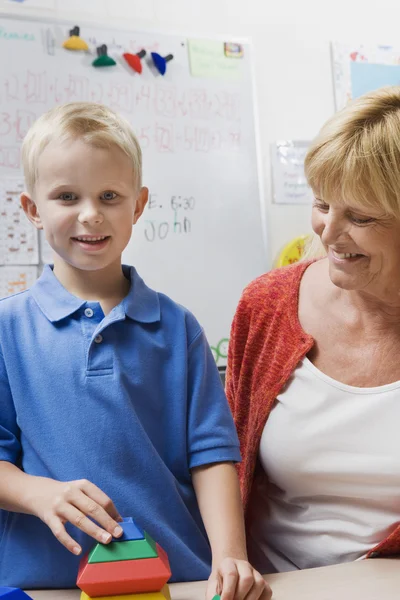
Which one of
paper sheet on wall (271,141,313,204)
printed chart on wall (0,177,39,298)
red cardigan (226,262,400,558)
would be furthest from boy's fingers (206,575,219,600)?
paper sheet on wall (271,141,313,204)

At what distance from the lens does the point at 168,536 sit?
90cm

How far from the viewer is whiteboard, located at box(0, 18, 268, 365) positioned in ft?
7.80

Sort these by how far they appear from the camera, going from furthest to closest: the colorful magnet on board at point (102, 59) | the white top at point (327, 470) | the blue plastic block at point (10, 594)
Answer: the colorful magnet on board at point (102, 59), the white top at point (327, 470), the blue plastic block at point (10, 594)

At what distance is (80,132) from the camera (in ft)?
3.06

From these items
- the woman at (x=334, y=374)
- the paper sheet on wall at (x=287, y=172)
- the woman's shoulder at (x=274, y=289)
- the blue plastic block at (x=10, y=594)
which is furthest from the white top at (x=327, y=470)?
the paper sheet on wall at (x=287, y=172)

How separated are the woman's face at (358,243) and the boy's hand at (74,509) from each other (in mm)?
512

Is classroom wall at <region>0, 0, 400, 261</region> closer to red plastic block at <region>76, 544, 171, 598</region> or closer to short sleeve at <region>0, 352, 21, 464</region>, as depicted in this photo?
short sleeve at <region>0, 352, 21, 464</region>

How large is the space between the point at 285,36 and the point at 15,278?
144cm

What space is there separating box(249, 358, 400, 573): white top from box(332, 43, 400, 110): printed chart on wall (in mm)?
2101

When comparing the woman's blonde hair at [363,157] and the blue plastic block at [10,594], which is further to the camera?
the woman's blonde hair at [363,157]

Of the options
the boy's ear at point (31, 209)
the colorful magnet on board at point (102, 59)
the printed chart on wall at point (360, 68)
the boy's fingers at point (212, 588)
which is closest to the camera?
the boy's fingers at point (212, 588)

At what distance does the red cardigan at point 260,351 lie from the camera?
1.19m

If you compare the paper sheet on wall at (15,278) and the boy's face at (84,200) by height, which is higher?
the boy's face at (84,200)

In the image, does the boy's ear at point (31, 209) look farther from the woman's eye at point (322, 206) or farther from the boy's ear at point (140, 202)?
the woman's eye at point (322, 206)
